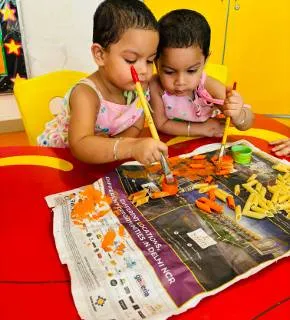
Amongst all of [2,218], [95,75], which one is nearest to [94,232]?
[2,218]

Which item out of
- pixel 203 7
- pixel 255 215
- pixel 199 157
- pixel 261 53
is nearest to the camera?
pixel 255 215

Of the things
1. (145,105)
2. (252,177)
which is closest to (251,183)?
(252,177)

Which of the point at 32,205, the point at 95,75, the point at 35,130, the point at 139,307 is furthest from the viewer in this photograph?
the point at 35,130

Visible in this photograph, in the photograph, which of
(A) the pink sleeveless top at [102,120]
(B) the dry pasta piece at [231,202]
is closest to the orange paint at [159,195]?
(B) the dry pasta piece at [231,202]

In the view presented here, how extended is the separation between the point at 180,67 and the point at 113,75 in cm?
17

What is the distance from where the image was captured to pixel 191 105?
3.37 feet

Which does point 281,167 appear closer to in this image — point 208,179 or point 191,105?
point 208,179

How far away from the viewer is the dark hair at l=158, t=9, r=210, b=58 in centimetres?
83

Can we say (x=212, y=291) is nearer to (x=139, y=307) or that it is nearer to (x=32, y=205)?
(x=139, y=307)

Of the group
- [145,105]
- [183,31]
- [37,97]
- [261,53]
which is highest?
[183,31]

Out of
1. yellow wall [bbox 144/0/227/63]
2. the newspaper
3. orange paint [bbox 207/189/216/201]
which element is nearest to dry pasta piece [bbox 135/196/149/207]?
the newspaper

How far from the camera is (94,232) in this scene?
56 centimetres

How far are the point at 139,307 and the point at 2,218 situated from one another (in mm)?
321

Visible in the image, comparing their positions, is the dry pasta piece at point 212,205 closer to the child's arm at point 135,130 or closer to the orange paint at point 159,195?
the orange paint at point 159,195
